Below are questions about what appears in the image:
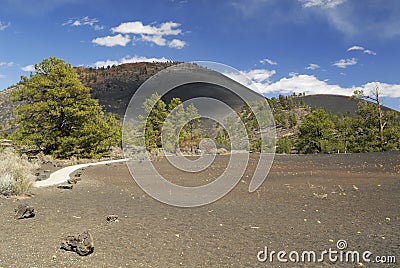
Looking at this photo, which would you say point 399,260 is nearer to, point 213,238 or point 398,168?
point 213,238

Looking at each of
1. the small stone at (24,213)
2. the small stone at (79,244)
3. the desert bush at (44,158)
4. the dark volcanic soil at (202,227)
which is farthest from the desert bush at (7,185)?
the desert bush at (44,158)

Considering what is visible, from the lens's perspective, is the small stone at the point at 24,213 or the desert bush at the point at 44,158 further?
the desert bush at the point at 44,158

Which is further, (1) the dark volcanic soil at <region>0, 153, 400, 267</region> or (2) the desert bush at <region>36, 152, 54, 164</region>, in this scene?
(2) the desert bush at <region>36, 152, 54, 164</region>

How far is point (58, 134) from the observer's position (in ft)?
77.6

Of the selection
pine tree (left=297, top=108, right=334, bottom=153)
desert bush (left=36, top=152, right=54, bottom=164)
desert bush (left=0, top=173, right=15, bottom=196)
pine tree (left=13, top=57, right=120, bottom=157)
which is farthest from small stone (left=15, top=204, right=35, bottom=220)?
pine tree (left=297, top=108, right=334, bottom=153)

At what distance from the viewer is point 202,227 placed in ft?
19.2

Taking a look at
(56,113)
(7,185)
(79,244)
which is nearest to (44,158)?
(56,113)

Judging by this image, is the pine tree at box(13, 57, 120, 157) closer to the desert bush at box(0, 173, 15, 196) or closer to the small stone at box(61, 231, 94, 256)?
the desert bush at box(0, 173, 15, 196)

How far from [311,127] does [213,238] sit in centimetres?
2966

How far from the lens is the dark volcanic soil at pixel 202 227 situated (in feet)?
14.1

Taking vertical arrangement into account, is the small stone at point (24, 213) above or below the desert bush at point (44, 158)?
below

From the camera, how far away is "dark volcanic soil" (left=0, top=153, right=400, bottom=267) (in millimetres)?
4301

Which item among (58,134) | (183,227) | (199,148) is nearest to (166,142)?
(199,148)

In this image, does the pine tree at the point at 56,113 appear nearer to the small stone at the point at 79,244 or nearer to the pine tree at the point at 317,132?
the small stone at the point at 79,244
